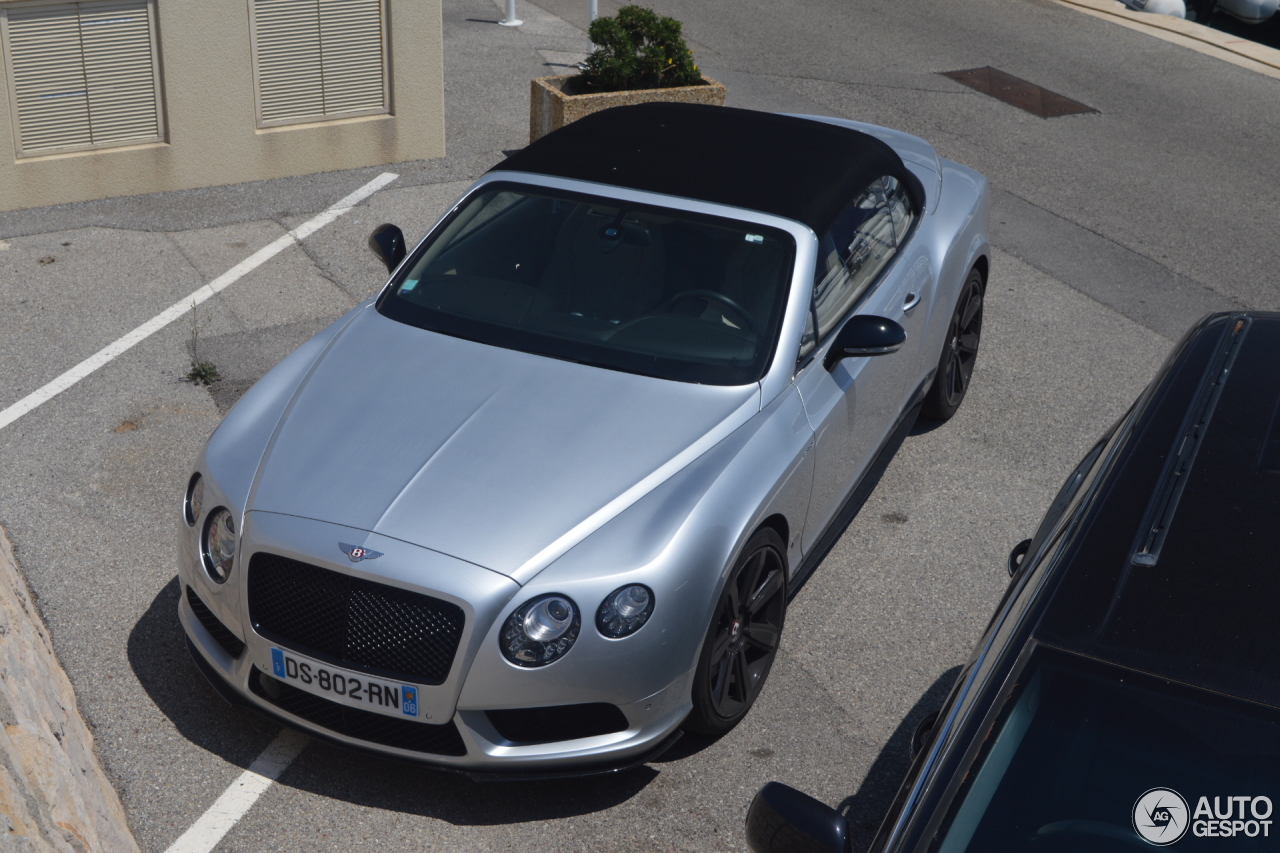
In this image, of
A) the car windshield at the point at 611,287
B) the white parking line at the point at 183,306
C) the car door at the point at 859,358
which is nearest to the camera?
the car windshield at the point at 611,287

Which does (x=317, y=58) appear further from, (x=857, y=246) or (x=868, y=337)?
(x=868, y=337)

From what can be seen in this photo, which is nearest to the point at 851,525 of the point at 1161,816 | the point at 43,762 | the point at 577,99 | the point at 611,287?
the point at 611,287

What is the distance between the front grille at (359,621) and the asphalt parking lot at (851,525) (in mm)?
580

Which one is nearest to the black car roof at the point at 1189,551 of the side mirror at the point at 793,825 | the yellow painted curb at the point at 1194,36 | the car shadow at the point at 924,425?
the side mirror at the point at 793,825

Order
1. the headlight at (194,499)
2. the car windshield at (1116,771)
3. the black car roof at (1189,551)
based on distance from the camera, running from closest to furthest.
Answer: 1. the car windshield at (1116,771)
2. the black car roof at (1189,551)
3. the headlight at (194,499)

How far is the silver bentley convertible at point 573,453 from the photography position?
3727mm

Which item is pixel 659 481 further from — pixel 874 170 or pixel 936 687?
pixel 874 170

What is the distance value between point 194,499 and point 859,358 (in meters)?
2.63

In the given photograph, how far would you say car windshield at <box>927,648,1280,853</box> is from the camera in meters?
2.37

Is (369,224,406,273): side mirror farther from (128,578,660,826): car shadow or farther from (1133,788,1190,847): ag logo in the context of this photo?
(1133,788,1190,847): ag logo

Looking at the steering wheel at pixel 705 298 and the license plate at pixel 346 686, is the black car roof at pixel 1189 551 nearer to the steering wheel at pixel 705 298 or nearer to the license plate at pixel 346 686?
the steering wheel at pixel 705 298

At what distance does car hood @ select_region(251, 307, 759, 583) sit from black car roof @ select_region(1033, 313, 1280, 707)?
57.6 inches

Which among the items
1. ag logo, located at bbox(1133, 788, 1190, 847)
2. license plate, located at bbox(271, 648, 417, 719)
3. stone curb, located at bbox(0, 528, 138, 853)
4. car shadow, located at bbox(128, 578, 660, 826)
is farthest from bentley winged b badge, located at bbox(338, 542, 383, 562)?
ag logo, located at bbox(1133, 788, 1190, 847)

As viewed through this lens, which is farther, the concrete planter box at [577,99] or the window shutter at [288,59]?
the concrete planter box at [577,99]
